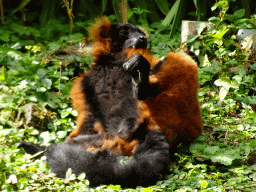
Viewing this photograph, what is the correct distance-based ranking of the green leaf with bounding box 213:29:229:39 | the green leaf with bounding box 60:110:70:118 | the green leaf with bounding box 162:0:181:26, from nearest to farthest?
the green leaf with bounding box 60:110:70:118 → the green leaf with bounding box 213:29:229:39 → the green leaf with bounding box 162:0:181:26

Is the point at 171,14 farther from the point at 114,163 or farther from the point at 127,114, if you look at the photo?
the point at 114,163

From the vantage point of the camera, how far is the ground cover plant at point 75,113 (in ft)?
7.80

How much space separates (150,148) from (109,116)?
42 cm

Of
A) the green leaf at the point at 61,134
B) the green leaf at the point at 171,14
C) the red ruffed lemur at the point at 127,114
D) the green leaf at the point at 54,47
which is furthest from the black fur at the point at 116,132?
the green leaf at the point at 171,14

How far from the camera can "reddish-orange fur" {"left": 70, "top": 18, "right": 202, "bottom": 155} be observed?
2689 mm

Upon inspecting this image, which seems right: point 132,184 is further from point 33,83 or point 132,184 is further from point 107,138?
point 33,83

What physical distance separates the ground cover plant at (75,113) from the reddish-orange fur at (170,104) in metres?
0.19

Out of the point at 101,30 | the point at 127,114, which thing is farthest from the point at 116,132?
the point at 101,30

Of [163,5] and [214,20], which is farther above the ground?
[163,5]

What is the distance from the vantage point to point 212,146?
2.86 meters

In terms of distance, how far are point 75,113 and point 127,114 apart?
70cm

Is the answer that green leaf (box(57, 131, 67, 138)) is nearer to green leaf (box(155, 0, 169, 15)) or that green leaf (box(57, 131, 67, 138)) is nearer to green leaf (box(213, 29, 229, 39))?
green leaf (box(213, 29, 229, 39))

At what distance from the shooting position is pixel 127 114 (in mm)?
2758

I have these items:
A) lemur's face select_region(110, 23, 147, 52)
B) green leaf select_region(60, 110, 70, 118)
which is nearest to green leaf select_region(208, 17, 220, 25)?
lemur's face select_region(110, 23, 147, 52)
